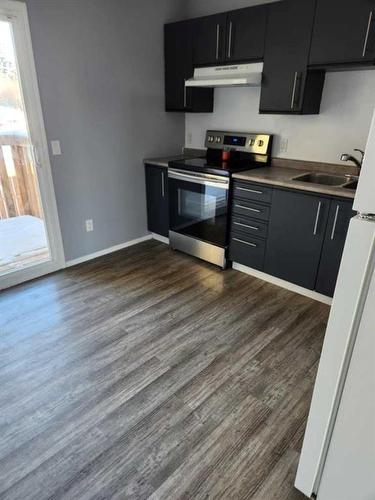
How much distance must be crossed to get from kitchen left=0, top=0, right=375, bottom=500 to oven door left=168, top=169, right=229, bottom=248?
0.02 meters

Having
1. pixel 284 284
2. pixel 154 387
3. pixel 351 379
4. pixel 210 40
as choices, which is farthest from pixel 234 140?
pixel 351 379

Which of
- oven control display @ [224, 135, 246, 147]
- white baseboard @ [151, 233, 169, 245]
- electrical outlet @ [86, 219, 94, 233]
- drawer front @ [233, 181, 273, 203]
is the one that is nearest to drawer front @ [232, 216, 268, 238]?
drawer front @ [233, 181, 273, 203]

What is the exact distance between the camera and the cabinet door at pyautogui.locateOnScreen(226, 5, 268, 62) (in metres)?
2.59

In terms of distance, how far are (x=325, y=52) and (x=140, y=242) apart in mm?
2499

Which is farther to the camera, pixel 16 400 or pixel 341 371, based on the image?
pixel 16 400

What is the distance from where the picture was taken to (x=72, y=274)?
10.1ft

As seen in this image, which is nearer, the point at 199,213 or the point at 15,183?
the point at 15,183

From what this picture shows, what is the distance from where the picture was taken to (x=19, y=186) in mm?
2781

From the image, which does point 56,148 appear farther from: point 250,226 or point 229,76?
point 250,226

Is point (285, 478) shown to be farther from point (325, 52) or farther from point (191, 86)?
point (191, 86)

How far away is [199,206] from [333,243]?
4.26ft

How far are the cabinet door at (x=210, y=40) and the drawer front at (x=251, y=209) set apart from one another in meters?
1.30

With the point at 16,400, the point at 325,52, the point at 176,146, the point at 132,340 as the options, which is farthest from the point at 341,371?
the point at 176,146

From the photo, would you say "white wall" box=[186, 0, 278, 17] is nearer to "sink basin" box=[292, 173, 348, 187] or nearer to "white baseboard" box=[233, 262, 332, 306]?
"sink basin" box=[292, 173, 348, 187]
